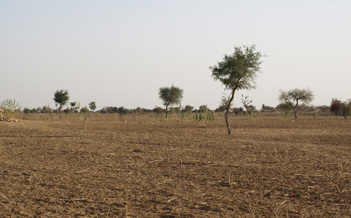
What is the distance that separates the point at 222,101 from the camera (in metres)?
23.8

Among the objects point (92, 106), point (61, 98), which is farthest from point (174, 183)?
point (92, 106)

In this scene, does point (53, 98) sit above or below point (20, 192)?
above

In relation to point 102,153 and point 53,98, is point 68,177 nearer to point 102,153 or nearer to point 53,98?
point 102,153

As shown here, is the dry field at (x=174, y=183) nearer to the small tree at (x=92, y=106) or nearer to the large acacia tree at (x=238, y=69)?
the large acacia tree at (x=238, y=69)

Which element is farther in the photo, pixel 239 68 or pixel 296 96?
pixel 296 96

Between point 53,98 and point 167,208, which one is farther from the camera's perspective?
point 53,98

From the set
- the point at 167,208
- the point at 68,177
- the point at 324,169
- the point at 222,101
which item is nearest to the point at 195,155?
the point at 324,169

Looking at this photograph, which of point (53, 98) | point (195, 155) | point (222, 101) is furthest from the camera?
point (53, 98)

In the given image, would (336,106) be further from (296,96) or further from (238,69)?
(238,69)

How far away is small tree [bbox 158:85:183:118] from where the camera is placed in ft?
209

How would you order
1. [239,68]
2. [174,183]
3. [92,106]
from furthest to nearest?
[92,106], [239,68], [174,183]

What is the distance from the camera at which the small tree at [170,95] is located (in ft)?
209

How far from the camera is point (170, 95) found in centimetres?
6394

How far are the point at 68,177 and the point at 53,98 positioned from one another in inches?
1891
